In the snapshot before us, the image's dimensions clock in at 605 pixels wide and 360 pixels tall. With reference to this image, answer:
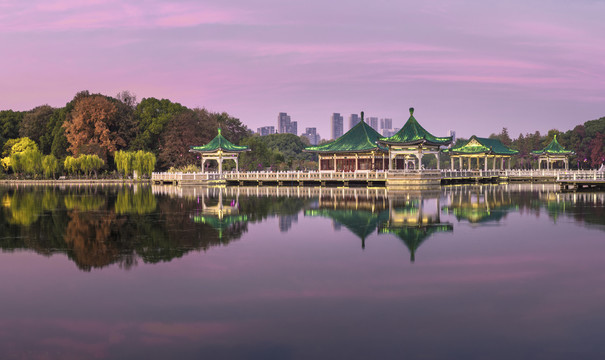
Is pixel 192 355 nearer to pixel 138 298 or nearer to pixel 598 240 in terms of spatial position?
pixel 138 298

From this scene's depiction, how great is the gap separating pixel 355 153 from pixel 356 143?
4.17ft

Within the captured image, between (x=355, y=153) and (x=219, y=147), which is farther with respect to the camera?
(x=219, y=147)

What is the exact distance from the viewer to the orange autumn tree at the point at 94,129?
80938 mm

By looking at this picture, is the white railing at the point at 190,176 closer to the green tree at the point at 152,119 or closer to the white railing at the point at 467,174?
the green tree at the point at 152,119

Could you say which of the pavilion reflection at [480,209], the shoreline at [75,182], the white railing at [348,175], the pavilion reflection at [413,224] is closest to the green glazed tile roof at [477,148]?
the white railing at [348,175]

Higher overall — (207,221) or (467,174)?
(467,174)

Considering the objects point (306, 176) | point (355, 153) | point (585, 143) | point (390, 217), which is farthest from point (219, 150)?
point (585, 143)

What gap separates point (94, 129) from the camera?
3260 inches

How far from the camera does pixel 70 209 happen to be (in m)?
31.5

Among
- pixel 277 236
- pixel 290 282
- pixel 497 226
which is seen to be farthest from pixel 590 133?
pixel 290 282

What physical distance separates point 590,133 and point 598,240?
9310cm

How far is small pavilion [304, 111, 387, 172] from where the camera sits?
6184 cm

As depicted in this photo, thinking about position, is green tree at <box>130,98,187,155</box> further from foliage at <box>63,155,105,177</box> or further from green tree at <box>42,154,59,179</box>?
green tree at <box>42,154,59,179</box>

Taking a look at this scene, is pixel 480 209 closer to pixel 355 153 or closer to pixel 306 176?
pixel 306 176
